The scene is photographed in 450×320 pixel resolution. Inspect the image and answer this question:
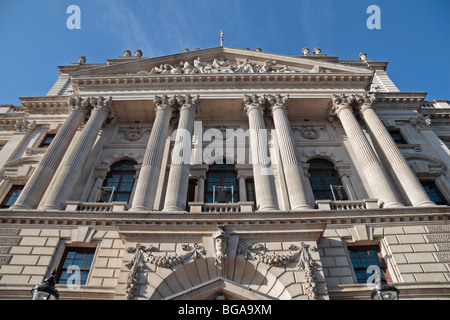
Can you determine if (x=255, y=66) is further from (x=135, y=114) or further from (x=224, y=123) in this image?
(x=135, y=114)

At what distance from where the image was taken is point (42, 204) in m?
18.1

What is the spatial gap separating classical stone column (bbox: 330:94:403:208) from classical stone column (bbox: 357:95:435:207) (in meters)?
1.01

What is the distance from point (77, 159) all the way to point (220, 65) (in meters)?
13.9

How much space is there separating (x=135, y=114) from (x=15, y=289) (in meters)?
15.3

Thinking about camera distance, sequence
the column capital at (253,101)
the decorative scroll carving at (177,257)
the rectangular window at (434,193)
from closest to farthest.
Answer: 1. the decorative scroll carving at (177,257)
2. the rectangular window at (434,193)
3. the column capital at (253,101)

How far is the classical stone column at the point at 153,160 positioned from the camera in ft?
58.9

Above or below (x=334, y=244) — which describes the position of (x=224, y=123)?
above

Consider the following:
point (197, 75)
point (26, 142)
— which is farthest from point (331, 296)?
point (26, 142)

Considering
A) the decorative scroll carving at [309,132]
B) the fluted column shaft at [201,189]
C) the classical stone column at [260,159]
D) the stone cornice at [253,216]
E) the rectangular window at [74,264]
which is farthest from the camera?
the decorative scroll carving at [309,132]

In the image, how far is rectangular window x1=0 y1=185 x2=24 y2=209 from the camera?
845 inches

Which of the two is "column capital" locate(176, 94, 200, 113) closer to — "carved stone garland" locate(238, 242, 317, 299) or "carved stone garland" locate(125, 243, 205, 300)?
"carved stone garland" locate(125, 243, 205, 300)

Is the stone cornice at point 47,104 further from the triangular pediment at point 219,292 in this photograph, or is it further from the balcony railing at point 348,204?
the balcony railing at point 348,204

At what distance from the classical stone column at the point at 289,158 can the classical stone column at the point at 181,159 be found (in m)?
5.87

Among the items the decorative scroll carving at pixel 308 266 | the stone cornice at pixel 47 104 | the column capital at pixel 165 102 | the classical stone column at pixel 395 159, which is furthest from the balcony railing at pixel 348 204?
the stone cornice at pixel 47 104
